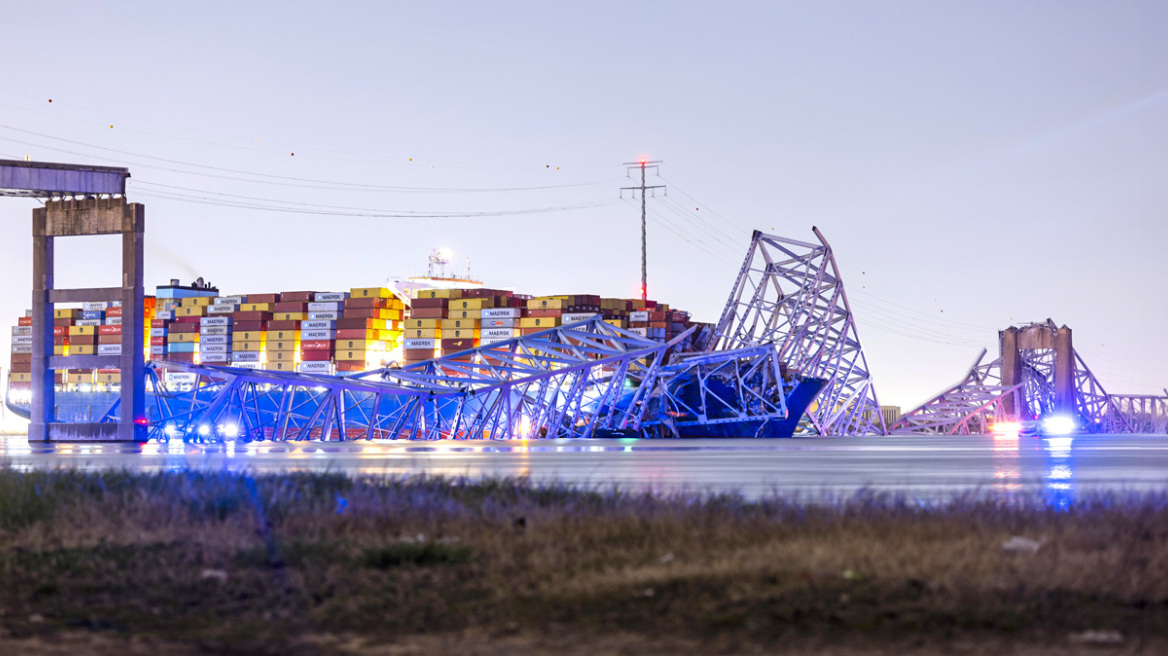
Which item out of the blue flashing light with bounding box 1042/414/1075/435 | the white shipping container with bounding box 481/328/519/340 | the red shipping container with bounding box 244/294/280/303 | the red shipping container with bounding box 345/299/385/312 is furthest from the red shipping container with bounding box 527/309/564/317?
the blue flashing light with bounding box 1042/414/1075/435

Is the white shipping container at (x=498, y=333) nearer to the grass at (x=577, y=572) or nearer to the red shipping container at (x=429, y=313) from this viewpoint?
the red shipping container at (x=429, y=313)

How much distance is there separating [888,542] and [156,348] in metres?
172

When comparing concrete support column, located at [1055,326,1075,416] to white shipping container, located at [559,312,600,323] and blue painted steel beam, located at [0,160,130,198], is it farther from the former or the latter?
blue painted steel beam, located at [0,160,130,198]

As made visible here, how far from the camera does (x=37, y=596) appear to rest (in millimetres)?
11227

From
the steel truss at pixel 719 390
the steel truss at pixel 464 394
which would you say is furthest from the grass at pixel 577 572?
the steel truss at pixel 719 390

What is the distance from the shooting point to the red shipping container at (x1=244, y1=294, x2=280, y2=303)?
168m

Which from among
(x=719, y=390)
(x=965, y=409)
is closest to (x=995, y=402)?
(x=965, y=409)

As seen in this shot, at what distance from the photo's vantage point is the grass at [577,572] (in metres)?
8.90

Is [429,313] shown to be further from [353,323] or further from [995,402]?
[995,402]

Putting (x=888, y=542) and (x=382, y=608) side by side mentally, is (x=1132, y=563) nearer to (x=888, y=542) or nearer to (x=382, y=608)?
(x=888, y=542)

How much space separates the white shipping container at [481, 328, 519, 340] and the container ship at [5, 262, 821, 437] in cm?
13

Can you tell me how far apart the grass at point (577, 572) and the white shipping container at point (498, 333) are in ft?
451

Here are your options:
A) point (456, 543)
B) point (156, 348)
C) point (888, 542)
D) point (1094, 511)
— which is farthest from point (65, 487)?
point (156, 348)

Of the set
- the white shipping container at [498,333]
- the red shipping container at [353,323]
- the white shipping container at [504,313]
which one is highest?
the white shipping container at [504,313]
